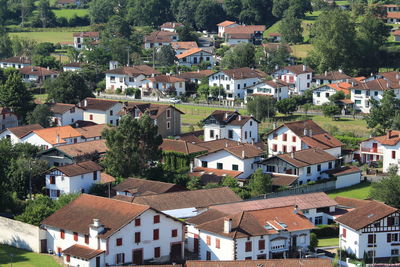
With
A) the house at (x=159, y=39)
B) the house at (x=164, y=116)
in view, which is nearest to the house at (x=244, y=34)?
the house at (x=159, y=39)

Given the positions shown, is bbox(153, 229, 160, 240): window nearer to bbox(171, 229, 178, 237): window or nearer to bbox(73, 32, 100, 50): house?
bbox(171, 229, 178, 237): window

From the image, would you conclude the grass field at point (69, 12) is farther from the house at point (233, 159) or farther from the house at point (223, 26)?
the house at point (233, 159)

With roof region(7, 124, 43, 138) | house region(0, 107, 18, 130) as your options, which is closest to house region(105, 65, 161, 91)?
house region(0, 107, 18, 130)

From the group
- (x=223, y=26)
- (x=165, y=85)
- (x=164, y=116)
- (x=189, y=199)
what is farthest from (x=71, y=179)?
Answer: (x=223, y=26)

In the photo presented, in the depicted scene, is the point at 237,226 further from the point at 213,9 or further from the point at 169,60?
the point at 213,9

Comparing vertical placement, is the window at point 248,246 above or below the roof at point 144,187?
above
